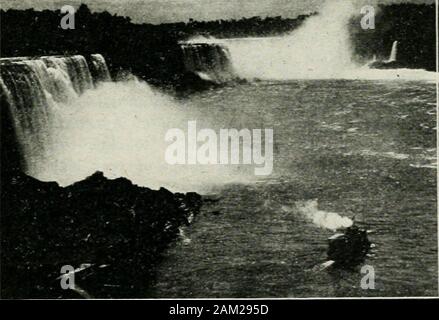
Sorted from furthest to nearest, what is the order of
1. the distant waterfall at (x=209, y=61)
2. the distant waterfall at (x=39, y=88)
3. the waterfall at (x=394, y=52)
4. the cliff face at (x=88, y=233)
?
the distant waterfall at (x=209, y=61)
the waterfall at (x=394, y=52)
the distant waterfall at (x=39, y=88)
the cliff face at (x=88, y=233)

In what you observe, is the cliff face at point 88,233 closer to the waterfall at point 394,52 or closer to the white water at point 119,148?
the white water at point 119,148

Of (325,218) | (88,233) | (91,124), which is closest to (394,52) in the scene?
(325,218)

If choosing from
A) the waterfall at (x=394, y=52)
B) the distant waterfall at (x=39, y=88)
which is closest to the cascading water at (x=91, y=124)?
the distant waterfall at (x=39, y=88)

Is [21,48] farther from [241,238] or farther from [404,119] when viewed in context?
[404,119]

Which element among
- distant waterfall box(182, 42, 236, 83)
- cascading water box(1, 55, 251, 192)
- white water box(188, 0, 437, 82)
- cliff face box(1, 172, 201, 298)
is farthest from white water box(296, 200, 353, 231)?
distant waterfall box(182, 42, 236, 83)

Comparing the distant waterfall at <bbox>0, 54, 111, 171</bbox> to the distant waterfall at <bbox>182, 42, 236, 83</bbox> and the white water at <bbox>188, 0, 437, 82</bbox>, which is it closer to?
the distant waterfall at <bbox>182, 42, 236, 83</bbox>

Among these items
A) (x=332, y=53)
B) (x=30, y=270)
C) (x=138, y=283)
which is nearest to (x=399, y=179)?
(x=332, y=53)
